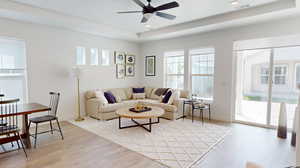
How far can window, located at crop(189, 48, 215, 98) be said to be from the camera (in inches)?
199

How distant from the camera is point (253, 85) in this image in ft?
14.4

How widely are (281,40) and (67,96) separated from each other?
5.95 metres

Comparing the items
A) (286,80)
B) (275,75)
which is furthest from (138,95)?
(286,80)

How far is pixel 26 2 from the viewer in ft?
10.7

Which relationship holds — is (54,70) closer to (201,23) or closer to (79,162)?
(79,162)

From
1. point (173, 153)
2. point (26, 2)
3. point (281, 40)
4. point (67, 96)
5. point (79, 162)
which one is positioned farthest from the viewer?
point (67, 96)

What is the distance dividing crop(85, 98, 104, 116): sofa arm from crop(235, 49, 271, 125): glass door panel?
13.3ft

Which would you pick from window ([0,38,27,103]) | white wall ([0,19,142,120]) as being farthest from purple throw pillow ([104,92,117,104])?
window ([0,38,27,103])

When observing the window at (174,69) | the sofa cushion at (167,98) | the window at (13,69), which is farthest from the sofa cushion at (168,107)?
the window at (13,69)

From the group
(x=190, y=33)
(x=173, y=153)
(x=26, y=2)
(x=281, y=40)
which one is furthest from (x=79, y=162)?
(x=281, y=40)

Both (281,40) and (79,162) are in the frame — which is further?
(281,40)

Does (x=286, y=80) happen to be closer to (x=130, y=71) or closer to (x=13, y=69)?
(x=130, y=71)

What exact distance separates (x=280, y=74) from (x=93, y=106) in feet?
16.9

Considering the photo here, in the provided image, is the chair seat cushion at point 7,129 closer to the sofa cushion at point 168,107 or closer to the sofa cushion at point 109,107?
the sofa cushion at point 109,107
